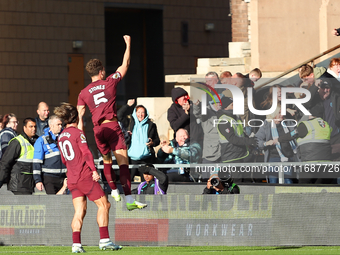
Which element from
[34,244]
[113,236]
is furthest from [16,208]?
[113,236]

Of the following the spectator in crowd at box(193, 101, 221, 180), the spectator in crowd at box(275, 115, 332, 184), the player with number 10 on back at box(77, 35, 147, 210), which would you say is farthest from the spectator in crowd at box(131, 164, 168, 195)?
the spectator in crowd at box(275, 115, 332, 184)

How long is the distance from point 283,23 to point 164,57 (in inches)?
324

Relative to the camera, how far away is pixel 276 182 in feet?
40.2

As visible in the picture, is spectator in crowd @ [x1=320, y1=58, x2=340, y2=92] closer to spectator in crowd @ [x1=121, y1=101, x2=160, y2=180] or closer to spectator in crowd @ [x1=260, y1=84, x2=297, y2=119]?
spectator in crowd @ [x1=260, y1=84, x2=297, y2=119]

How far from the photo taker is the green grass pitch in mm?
10141

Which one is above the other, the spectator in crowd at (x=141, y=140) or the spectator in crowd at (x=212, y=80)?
the spectator in crowd at (x=212, y=80)

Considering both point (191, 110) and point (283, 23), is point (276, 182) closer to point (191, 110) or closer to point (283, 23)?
point (191, 110)

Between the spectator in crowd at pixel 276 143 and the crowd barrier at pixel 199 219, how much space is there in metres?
→ 0.39

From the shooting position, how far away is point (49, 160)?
13289 millimetres

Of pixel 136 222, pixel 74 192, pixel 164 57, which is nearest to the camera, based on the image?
pixel 74 192

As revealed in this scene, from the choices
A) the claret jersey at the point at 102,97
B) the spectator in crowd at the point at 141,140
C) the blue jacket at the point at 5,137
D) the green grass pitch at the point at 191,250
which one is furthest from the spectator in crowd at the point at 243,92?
the blue jacket at the point at 5,137

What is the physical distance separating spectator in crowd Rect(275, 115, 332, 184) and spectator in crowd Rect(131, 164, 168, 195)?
214cm

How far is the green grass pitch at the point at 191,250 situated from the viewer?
10141mm

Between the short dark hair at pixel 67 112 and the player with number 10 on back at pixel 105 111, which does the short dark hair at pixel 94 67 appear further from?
the short dark hair at pixel 67 112
